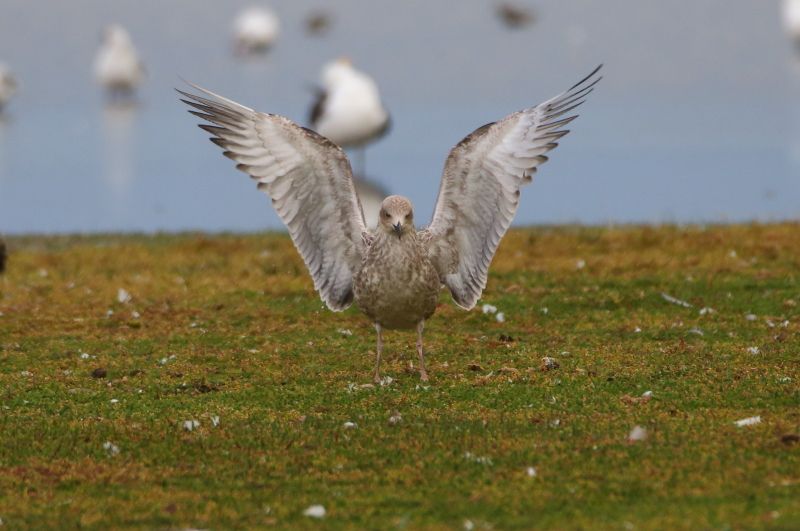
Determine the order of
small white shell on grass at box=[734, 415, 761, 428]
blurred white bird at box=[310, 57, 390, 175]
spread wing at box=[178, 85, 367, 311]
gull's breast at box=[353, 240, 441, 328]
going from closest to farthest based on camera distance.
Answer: small white shell on grass at box=[734, 415, 761, 428], gull's breast at box=[353, 240, 441, 328], spread wing at box=[178, 85, 367, 311], blurred white bird at box=[310, 57, 390, 175]

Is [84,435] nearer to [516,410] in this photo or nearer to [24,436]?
[24,436]

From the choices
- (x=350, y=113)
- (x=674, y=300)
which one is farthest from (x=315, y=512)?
(x=350, y=113)

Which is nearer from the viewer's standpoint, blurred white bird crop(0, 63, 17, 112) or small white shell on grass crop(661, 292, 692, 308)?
small white shell on grass crop(661, 292, 692, 308)

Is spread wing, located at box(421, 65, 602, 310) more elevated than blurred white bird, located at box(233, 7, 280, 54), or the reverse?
blurred white bird, located at box(233, 7, 280, 54)

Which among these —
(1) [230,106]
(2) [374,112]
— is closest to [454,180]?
(1) [230,106]

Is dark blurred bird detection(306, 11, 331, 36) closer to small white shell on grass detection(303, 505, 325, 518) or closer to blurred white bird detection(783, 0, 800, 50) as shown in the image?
blurred white bird detection(783, 0, 800, 50)

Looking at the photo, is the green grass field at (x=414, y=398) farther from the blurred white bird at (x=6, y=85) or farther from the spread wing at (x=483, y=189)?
the blurred white bird at (x=6, y=85)

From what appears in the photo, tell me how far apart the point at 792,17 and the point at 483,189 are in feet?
105

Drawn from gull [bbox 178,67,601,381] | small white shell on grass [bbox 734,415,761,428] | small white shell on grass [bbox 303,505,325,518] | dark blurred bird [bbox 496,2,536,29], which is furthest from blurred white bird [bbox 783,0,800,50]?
small white shell on grass [bbox 303,505,325,518]

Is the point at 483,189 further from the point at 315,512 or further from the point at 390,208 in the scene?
the point at 315,512

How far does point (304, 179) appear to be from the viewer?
39.5ft

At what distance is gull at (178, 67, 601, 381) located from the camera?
1171 centimetres

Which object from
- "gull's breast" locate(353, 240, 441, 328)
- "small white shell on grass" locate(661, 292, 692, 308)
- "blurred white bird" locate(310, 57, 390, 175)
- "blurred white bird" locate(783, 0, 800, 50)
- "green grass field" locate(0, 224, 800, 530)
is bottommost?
"green grass field" locate(0, 224, 800, 530)

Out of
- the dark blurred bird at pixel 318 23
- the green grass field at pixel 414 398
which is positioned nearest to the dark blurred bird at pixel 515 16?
the dark blurred bird at pixel 318 23
